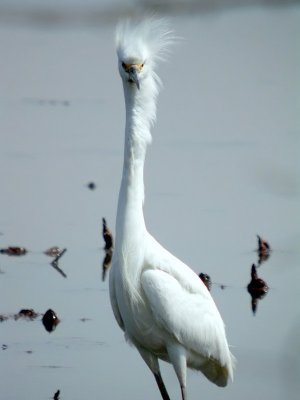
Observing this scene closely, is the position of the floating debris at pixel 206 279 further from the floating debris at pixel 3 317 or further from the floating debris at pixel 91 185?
the floating debris at pixel 91 185

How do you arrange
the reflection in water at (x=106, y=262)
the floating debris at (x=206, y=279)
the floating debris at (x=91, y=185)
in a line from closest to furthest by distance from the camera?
the floating debris at (x=206, y=279) < the reflection in water at (x=106, y=262) < the floating debris at (x=91, y=185)

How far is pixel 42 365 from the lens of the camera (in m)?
5.54

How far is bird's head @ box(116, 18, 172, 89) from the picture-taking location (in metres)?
4.29

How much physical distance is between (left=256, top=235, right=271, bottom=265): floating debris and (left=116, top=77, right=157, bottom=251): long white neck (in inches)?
136

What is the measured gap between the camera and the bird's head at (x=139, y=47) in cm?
429

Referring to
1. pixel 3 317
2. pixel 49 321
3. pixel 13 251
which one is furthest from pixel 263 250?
pixel 3 317

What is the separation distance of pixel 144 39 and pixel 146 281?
1.16 m

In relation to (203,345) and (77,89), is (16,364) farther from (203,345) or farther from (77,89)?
(77,89)

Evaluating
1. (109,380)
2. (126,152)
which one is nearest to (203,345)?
(126,152)

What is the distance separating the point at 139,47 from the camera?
14.4 ft

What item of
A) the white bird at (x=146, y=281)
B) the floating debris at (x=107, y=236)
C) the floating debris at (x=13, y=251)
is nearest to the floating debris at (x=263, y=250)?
the floating debris at (x=107, y=236)

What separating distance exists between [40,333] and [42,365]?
0.49 m

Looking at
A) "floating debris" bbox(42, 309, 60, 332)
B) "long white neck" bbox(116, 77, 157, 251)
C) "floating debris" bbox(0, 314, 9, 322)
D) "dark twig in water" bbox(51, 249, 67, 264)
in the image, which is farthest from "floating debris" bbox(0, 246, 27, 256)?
"long white neck" bbox(116, 77, 157, 251)

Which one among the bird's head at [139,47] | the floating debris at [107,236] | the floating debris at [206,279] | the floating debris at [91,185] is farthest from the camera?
the floating debris at [91,185]
